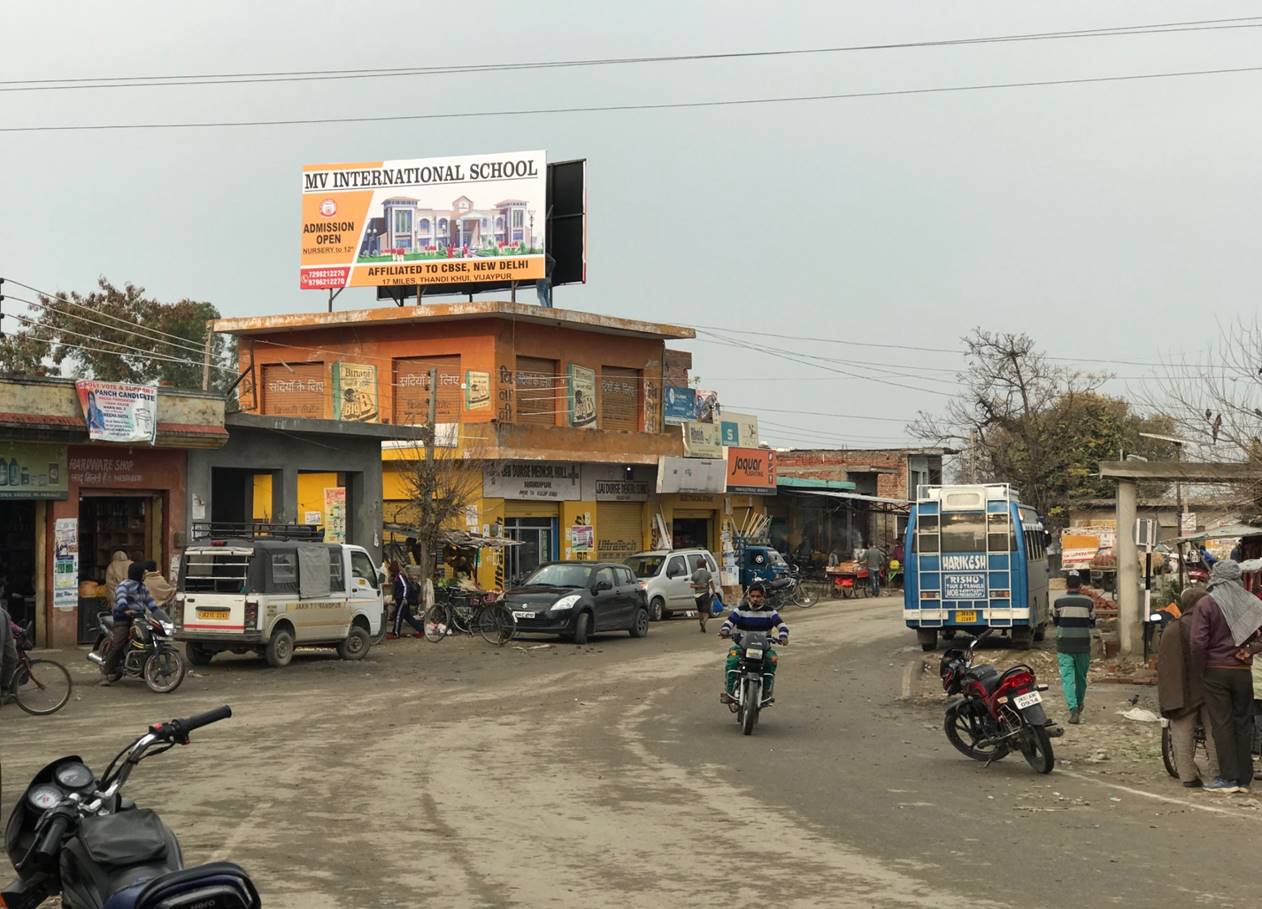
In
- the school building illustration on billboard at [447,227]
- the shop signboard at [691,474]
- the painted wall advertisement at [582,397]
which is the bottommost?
the shop signboard at [691,474]

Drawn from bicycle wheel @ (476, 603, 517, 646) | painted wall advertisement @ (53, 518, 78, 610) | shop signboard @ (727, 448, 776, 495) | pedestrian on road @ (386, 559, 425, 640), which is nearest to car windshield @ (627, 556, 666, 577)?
pedestrian on road @ (386, 559, 425, 640)

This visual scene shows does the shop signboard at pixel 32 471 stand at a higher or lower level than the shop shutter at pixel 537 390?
lower

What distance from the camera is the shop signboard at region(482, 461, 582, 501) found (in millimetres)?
40688

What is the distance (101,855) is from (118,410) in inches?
911

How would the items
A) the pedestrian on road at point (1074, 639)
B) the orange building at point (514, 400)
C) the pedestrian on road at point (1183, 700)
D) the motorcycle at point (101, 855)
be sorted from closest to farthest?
the motorcycle at point (101, 855) → the pedestrian on road at point (1183, 700) → the pedestrian on road at point (1074, 639) → the orange building at point (514, 400)

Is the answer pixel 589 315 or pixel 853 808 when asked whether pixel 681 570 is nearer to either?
pixel 589 315

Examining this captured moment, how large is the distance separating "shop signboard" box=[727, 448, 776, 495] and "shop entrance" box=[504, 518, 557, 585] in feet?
29.2

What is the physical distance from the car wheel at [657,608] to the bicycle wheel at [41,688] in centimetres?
2180

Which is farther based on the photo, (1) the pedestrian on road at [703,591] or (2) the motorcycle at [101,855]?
(1) the pedestrian on road at [703,591]

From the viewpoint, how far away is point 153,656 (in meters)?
19.3

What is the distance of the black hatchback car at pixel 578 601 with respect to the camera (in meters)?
29.1

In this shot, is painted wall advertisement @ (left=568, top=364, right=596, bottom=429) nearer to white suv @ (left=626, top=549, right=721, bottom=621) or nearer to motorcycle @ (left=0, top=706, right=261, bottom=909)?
white suv @ (left=626, top=549, right=721, bottom=621)

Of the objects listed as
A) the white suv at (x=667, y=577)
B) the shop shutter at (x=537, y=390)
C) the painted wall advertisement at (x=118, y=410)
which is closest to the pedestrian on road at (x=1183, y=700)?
the painted wall advertisement at (x=118, y=410)

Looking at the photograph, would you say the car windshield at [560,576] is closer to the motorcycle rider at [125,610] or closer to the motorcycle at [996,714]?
the motorcycle rider at [125,610]
